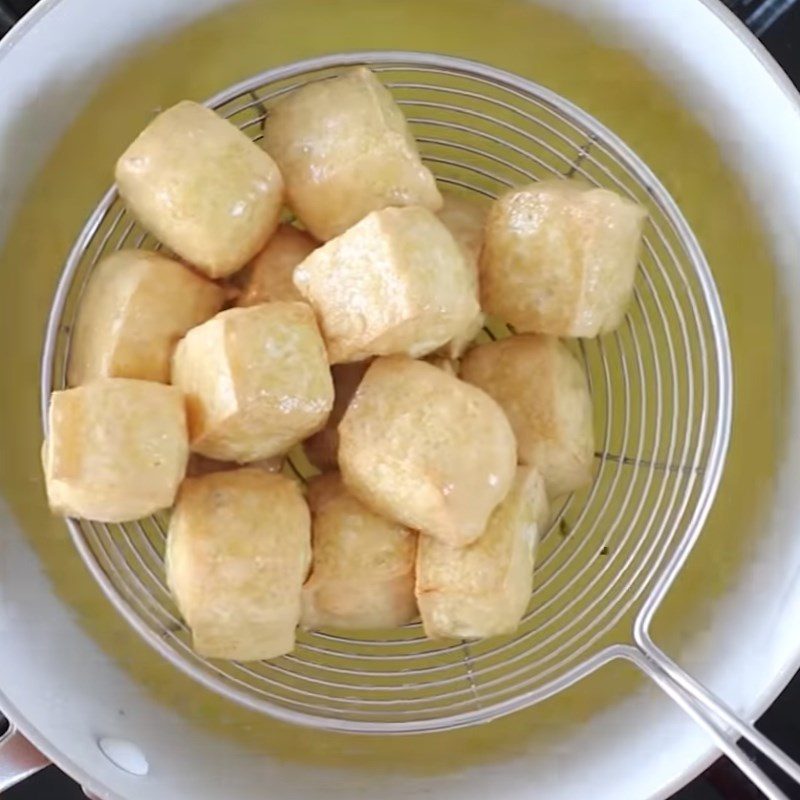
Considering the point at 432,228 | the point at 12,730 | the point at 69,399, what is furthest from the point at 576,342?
the point at 12,730

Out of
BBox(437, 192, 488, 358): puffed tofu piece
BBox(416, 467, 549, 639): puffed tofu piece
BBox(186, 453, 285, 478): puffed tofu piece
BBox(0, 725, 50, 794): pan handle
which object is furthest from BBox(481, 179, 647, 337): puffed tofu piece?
BBox(0, 725, 50, 794): pan handle

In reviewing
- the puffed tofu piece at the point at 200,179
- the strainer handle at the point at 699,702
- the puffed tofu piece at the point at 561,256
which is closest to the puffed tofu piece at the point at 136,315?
the puffed tofu piece at the point at 200,179

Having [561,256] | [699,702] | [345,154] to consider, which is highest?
[345,154]

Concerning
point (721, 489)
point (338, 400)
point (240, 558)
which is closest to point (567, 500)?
point (721, 489)

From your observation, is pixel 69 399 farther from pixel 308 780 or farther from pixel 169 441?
pixel 308 780

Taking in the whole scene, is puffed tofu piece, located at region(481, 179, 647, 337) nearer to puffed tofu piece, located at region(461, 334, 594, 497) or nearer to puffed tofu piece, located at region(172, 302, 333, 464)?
puffed tofu piece, located at region(461, 334, 594, 497)

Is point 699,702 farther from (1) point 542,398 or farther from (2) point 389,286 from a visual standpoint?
(2) point 389,286
